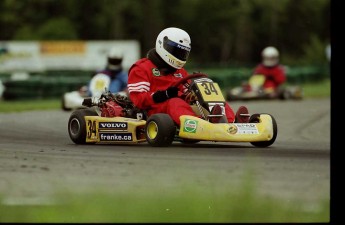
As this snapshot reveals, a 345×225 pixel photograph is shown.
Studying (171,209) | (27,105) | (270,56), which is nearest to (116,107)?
(171,209)

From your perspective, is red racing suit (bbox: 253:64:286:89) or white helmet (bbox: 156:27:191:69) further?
red racing suit (bbox: 253:64:286:89)

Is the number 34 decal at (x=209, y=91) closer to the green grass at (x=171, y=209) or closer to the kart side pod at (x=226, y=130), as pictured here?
the kart side pod at (x=226, y=130)

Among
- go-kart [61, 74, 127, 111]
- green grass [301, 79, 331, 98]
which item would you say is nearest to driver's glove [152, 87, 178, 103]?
go-kart [61, 74, 127, 111]

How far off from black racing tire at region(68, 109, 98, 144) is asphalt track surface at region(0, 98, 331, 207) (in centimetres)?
10

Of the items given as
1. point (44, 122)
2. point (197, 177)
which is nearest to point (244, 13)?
point (44, 122)

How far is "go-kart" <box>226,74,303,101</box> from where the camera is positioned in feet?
62.6

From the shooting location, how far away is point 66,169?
5699 mm

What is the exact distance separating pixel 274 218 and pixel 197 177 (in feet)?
4.05

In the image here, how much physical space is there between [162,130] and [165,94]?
0.39 metres

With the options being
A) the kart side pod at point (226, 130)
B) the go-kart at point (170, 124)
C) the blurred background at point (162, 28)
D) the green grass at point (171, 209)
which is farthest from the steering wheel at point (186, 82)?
the blurred background at point (162, 28)

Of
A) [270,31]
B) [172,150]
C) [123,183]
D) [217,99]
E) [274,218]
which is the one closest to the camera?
[274,218]

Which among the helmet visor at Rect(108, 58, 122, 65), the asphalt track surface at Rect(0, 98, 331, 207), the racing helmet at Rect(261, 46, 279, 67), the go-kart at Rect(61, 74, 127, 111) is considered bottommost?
the asphalt track surface at Rect(0, 98, 331, 207)

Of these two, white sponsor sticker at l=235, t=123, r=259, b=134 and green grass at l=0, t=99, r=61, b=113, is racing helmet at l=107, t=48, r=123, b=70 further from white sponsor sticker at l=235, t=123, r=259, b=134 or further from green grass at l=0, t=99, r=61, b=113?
white sponsor sticker at l=235, t=123, r=259, b=134

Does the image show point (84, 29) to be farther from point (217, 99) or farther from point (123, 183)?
point (123, 183)
